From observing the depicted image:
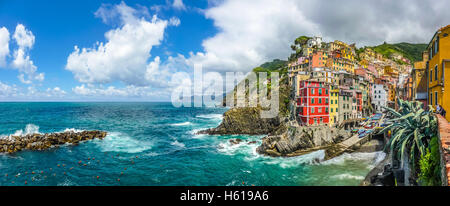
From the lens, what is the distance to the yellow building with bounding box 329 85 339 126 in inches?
1695

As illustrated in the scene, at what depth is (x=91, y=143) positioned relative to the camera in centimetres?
4288

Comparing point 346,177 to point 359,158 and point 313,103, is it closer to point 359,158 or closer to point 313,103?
point 359,158

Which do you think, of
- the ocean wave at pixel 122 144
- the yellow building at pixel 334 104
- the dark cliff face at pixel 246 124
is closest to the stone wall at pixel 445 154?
the yellow building at pixel 334 104

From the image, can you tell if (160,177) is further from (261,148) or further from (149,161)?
(261,148)

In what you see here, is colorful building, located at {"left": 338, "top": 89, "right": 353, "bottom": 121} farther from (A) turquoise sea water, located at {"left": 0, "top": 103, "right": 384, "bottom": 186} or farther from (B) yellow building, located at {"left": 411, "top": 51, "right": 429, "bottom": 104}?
(B) yellow building, located at {"left": 411, "top": 51, "right": 429, "bottom": 104}

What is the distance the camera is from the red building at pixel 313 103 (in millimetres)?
40500

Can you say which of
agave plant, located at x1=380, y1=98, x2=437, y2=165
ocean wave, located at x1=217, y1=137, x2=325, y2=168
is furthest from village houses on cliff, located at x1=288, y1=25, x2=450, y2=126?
ocean wave, located at x1=217, y1=137, x2=325, y2=168

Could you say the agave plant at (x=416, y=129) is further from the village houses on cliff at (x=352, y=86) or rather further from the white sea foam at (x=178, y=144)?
the white sea foam at (x=178, y=144)

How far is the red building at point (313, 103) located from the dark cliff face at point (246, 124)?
11293mm

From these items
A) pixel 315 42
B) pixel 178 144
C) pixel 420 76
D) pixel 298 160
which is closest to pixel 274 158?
pixel 298 160
